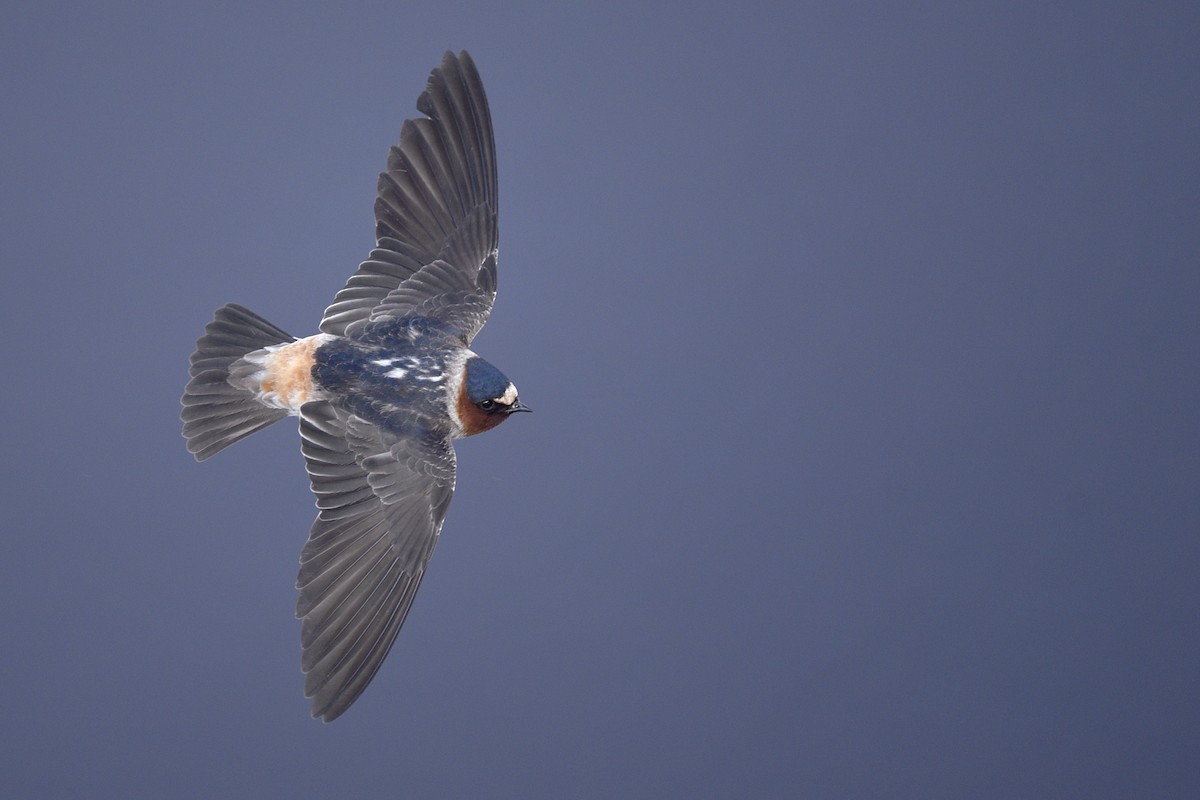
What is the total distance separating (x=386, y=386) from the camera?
1947 millimetres

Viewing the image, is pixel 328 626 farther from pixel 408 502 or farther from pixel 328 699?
pixel 408 502

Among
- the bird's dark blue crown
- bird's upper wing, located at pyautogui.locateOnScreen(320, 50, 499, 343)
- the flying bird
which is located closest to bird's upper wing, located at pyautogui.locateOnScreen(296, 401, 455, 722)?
the flying bird

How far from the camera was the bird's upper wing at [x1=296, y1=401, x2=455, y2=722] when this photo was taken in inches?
72.2

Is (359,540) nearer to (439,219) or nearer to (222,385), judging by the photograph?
(222,385)

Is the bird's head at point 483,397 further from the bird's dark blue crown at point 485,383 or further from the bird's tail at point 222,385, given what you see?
the bird's tail at point 222,385

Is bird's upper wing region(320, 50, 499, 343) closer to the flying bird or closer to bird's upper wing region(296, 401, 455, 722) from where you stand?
the flying bird

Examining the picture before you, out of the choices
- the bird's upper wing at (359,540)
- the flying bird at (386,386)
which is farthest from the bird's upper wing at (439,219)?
the bird's upper wing at (359,540)

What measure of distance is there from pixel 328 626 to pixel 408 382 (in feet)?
1.58

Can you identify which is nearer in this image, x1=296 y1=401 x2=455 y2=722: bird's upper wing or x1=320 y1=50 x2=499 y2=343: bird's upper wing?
x1=296 y1=401 x2=455 y2=722: bird's upper wing

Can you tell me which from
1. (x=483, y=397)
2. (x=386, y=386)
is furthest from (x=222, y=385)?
(x=483, y=397)

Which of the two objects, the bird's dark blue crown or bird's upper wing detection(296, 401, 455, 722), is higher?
the bird's dark blue crown

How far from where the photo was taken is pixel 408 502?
193 cm

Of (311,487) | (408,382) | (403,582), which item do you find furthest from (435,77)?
(403,582)

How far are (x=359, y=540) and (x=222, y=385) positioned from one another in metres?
0.45
